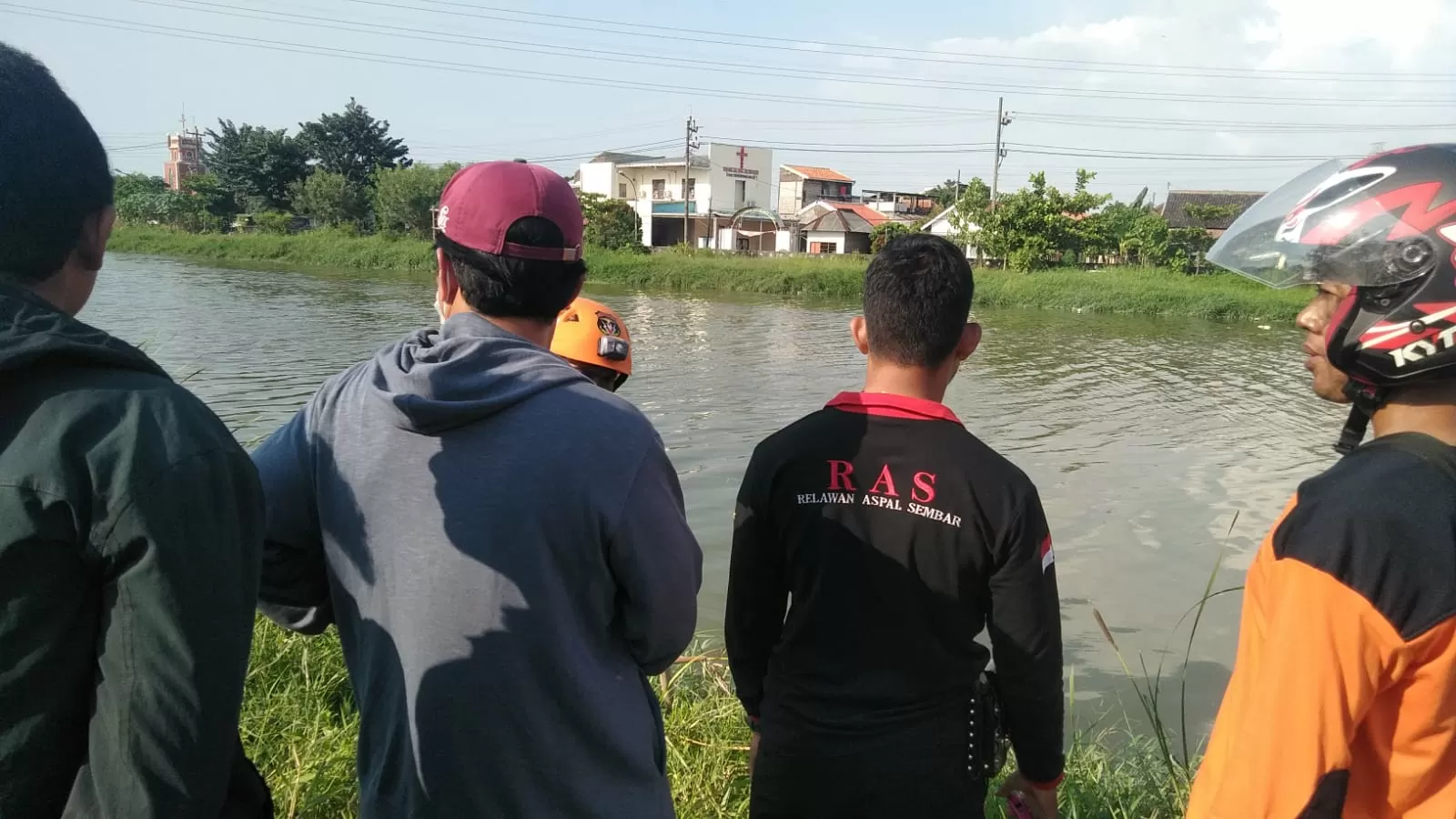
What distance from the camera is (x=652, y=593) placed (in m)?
1.60

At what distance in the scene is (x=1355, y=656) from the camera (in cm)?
130

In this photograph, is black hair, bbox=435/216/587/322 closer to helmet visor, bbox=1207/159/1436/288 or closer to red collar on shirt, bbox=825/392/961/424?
red collar on shirt, bbox=825/392/961/424

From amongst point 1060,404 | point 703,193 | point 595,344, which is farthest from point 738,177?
point 595,344

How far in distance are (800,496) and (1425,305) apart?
1.17 m

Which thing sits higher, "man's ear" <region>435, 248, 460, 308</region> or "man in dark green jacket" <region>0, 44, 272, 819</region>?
"man's ear" <region>435, 248, 460, 308</region>

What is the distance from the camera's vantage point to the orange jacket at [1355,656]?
1.30 meters

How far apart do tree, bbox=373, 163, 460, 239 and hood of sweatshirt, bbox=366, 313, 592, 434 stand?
49364 millimetres

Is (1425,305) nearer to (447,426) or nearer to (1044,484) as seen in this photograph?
(447,426)

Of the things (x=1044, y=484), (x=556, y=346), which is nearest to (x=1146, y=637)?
(x=1044, y=484)

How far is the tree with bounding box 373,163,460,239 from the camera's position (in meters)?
49.1

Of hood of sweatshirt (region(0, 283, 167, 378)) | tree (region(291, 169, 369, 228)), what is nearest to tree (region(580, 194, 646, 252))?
tree (region(291, 169, 369, 228))

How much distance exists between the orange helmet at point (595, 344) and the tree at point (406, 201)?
47.8m

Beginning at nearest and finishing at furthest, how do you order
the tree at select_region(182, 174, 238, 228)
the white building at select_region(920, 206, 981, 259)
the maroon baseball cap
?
the maroon baseball cap
the white building at select_region(920, 206, 981, 259)
the tree at select_region(182, 174, 238, 228)

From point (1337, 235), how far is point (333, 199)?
56206mm
